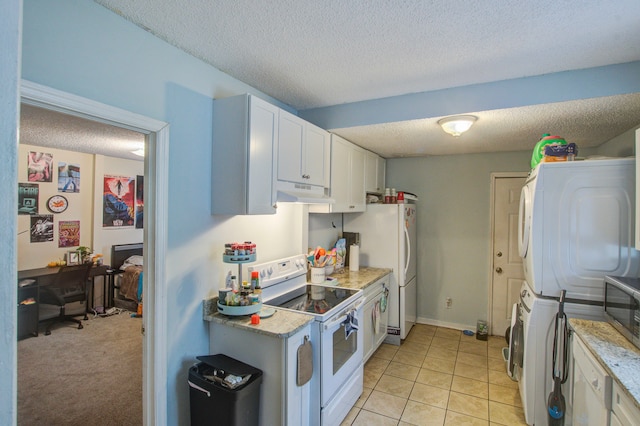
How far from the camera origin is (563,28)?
1.67m

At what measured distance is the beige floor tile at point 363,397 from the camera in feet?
8.62

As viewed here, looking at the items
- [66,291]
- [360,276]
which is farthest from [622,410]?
[66,291]

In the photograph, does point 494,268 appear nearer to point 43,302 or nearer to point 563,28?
point 563,28

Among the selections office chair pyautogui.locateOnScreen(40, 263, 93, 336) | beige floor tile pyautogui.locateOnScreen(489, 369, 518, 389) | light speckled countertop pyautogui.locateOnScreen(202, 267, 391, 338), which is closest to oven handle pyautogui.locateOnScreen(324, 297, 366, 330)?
light speckled countertop pyautogui.locateOnScreen(202, 267, 391, 338)

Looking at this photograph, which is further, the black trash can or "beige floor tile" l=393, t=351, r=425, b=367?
"beige floor tile" l=393, t=351, r=425, b=367

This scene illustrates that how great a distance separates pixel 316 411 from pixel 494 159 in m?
3.50

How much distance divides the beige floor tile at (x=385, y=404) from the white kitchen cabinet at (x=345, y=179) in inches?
64.9

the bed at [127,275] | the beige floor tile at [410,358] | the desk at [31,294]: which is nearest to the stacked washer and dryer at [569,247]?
the beige floor tile at [410,358]

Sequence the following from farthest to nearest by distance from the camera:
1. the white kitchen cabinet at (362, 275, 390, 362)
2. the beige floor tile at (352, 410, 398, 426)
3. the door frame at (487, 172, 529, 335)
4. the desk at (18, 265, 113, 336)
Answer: the door frame at (487, 172, 529, 335) < the desk at (18, 265, 113, 336) < the white kitchen cabinet at (362, 275, 390, 362) < the beige floor tile at (352, 410, 398, 426)

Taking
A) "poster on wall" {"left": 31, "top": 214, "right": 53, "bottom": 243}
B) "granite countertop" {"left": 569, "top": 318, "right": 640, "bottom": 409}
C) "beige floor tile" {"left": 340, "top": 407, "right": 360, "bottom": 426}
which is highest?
"poster on wall" {"left": 31, "top": 214, "right": 53, "bottom": 243}

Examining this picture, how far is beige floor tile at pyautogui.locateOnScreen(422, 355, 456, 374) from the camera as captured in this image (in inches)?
127

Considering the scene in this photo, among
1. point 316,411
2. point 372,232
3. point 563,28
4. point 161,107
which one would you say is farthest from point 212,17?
point 372,232

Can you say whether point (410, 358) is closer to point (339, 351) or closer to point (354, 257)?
point (354, 257)

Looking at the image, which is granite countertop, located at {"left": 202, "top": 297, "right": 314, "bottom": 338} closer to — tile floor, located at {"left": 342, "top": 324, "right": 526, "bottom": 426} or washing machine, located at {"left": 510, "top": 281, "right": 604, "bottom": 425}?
tile floor, located at {"left": 342, "top": 324, "right": 526, "bottom": 426}
